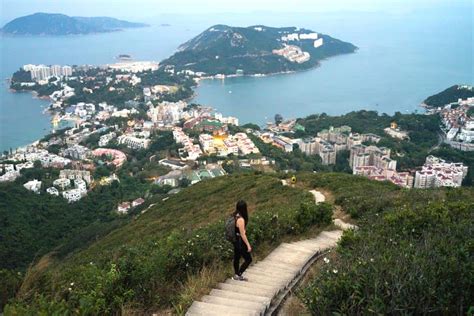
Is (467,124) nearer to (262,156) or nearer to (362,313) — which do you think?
(262,156)

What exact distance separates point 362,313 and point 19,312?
3.67 feet

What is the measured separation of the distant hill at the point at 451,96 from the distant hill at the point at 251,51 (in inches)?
839

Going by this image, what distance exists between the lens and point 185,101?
125 ft

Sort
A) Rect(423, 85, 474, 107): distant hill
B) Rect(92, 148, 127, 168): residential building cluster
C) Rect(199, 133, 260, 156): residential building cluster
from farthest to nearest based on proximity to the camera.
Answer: Rect(423, 85, 474, 107): distant hill, Rect(92, 148, 127, 168): residential building cluster, Rect(199, 133, 260, 156): residential building cluster

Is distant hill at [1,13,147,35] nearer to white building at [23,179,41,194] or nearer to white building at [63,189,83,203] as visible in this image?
white building at [23,179,41,194]

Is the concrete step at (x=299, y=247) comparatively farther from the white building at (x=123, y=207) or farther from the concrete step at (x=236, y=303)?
the white building at (x=123, y=207)

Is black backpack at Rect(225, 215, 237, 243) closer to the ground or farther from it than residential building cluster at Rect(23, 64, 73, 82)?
closer to the ground

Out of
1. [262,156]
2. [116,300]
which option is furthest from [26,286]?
[262,156]

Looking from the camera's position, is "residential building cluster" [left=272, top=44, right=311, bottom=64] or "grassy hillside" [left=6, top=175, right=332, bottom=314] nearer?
"grassy hillside" [left=6, top=175, right=332, bottom=314]

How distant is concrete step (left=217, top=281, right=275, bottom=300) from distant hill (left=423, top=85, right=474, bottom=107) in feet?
110

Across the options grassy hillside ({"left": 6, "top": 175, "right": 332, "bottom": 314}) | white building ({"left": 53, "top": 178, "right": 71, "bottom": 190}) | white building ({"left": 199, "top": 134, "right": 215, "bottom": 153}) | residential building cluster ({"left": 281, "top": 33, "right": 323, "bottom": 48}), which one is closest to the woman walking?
grassy hillside ({"left": 6, "top": 175, "right": 332, "bottom": 314})

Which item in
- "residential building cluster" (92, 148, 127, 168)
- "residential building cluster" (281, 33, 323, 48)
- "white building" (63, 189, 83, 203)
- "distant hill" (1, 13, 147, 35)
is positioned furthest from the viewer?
"distant hill" (1, 13, 147, 35)

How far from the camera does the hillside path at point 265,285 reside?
175 centimetres

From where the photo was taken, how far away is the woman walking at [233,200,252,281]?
2.28 metres
